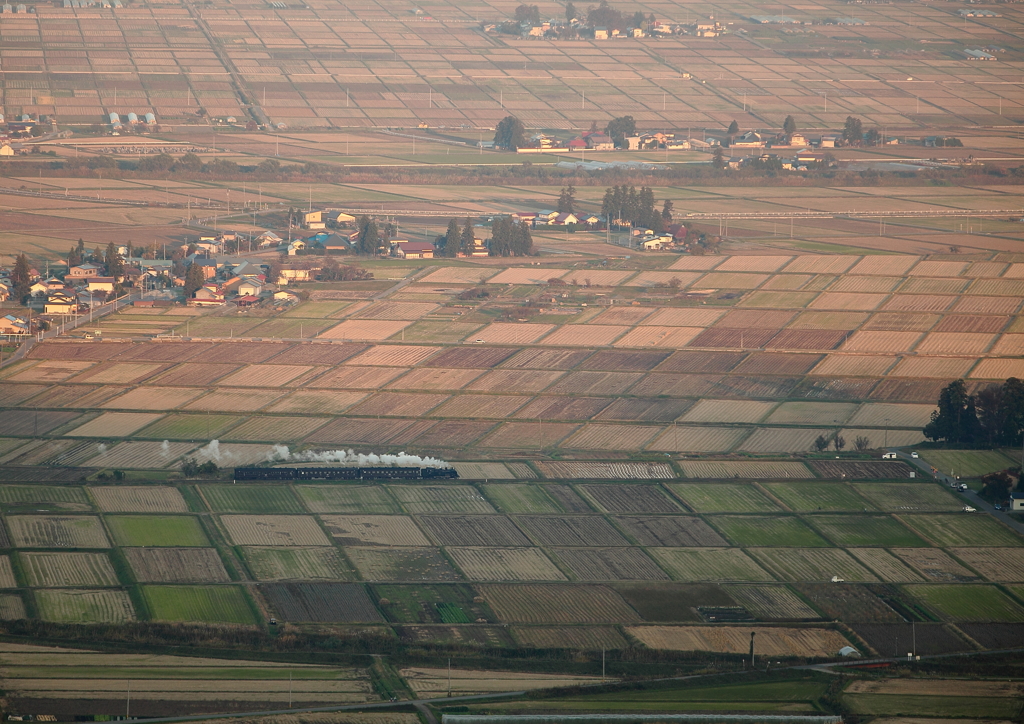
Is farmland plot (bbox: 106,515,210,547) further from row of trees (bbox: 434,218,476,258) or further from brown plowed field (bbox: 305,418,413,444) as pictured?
row of trees (bbox: 434,218,476,258)

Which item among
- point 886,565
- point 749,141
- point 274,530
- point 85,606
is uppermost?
point 749,141

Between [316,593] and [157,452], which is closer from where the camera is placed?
[316,593]

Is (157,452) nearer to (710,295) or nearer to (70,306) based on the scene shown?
(70,306)

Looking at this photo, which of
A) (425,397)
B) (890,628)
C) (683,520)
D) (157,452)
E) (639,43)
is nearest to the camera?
(890,628)

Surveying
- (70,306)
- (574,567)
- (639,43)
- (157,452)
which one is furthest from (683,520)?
(639,43)

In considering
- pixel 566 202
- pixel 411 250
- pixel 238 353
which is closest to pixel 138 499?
pixel 238 353

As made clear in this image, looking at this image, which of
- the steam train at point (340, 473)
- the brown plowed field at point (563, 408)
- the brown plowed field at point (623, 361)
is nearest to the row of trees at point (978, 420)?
the brown plowed field at point (563, 408)

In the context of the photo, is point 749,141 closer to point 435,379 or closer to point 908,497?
point 435,379
